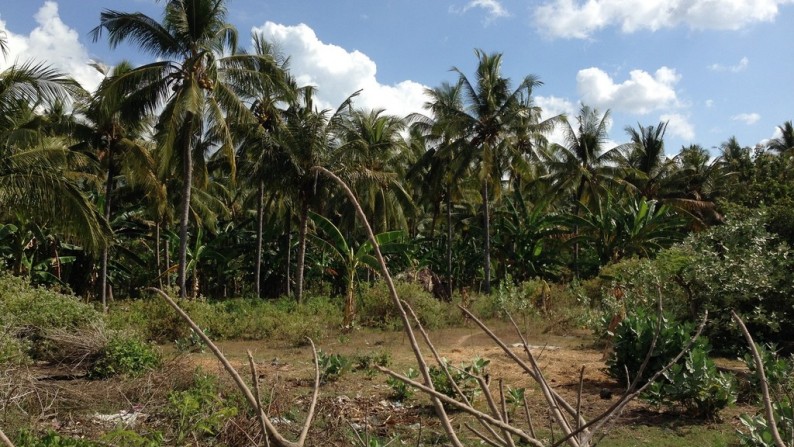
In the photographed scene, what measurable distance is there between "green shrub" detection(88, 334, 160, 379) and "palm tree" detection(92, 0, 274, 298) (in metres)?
8.18

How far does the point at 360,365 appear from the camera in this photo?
34.3 feet

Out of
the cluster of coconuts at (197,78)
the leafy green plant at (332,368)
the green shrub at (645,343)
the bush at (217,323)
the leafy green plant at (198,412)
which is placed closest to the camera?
the leafy green plant at (198,412)

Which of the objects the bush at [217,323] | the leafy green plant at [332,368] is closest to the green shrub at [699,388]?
the leafy green plant at [332,368]

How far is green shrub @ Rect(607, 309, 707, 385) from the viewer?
316 inches

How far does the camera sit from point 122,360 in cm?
870

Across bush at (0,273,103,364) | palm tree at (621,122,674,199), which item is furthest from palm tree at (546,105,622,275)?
bush at (0,273,103,364)

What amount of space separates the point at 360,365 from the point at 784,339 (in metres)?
7.32

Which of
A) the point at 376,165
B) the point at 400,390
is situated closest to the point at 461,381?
the point at 400,390

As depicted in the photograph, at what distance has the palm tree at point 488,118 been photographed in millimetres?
24484

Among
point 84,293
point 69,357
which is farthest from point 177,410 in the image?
point 84,293

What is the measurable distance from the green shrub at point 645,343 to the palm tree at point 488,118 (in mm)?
15747

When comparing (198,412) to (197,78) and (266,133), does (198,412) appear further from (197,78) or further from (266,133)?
(266,133)

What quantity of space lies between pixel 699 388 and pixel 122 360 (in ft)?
24.2

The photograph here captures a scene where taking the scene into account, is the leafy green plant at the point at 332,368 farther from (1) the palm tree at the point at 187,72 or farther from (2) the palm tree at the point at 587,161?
(2) the palm tree at the point at 587,161
